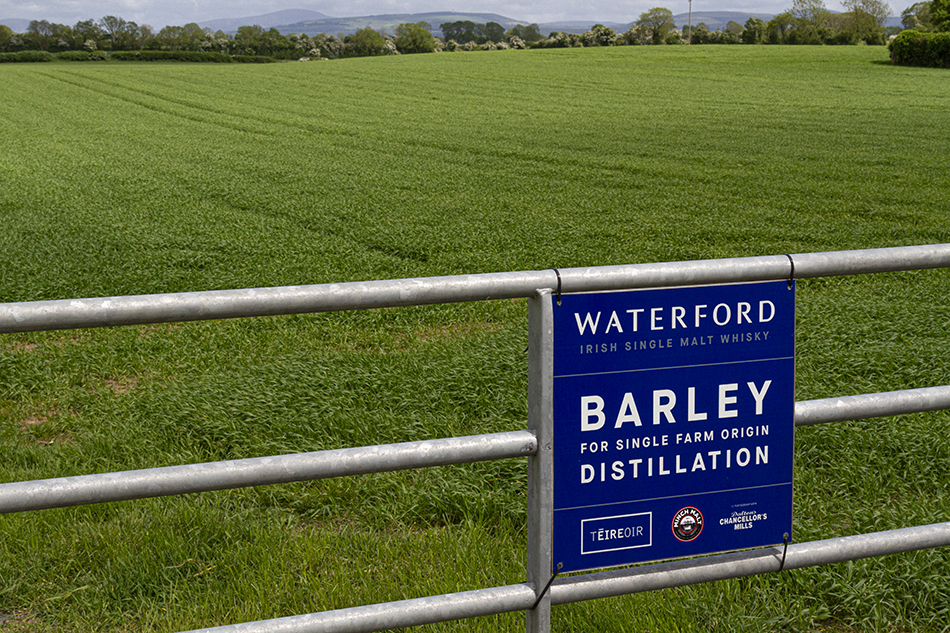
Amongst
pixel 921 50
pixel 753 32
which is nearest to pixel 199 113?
pixel 921 50

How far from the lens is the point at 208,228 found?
498 inches

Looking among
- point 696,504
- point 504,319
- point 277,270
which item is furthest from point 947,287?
point 696,504

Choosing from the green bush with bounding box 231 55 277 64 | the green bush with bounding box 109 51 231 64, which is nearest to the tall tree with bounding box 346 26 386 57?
the green bush with bounding box 231 55 277 64

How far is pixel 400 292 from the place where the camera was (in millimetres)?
2021

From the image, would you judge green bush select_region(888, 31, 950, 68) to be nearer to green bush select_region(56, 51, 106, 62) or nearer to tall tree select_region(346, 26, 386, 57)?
tall tree select_region(346, 26, 386, 57)

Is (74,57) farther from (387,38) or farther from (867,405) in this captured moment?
(867,405)

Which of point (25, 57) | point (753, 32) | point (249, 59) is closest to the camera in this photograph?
point (25, 57)

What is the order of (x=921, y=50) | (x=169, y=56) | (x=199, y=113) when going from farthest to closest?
(x=169, y=56)
(x=921, y=50)
(x=199, y=113)

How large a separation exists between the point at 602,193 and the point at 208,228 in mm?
7215

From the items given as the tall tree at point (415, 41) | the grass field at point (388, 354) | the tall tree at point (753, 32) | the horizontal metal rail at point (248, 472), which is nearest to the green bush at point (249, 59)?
the tall tree at point (415, 41)

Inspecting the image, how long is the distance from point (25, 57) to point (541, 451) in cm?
9395

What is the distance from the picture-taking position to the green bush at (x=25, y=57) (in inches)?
3233

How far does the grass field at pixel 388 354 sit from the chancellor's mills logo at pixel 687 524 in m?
0.73

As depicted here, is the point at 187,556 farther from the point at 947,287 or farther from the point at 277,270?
the point at 947,287
